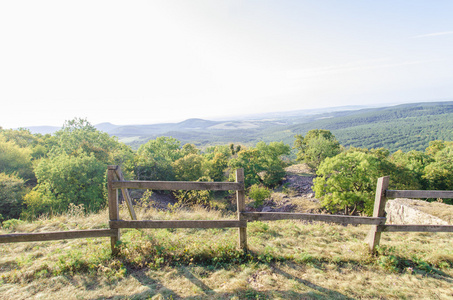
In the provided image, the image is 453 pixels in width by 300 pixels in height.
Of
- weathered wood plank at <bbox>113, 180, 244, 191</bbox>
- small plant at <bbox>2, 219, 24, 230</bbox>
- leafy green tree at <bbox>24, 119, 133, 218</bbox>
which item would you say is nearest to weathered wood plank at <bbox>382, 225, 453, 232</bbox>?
weathered wood plank at <bbox>113, 180, 244, 191</bbox>

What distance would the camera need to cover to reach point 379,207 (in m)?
4.31

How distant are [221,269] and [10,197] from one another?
25.2 metres

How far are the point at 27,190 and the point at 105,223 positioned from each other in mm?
24467

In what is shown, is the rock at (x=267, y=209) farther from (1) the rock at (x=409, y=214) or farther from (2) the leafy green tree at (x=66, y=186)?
(2) the leafy green tree at (x=66, y=186)

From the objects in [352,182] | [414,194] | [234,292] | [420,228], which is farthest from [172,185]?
[352,182]

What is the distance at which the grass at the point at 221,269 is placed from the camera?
3.48 m

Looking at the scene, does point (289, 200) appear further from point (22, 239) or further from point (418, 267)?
point (22, 239)

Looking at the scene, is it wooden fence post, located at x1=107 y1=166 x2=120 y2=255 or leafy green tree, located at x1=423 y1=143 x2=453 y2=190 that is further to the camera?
leafy green tree, located at x1=423 y1=143 x2=453 y2=190

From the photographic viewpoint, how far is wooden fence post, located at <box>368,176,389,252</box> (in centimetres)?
422

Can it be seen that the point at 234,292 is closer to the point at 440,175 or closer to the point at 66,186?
the point at 66,186

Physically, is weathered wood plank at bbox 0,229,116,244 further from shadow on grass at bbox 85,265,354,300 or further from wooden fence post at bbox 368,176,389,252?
wooden fence post at bbox 368,176,389,252

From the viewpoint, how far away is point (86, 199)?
73.5 feet

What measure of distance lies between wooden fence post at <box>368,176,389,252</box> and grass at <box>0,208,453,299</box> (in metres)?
0.19

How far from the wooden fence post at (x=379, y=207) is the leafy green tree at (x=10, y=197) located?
2656 cm
